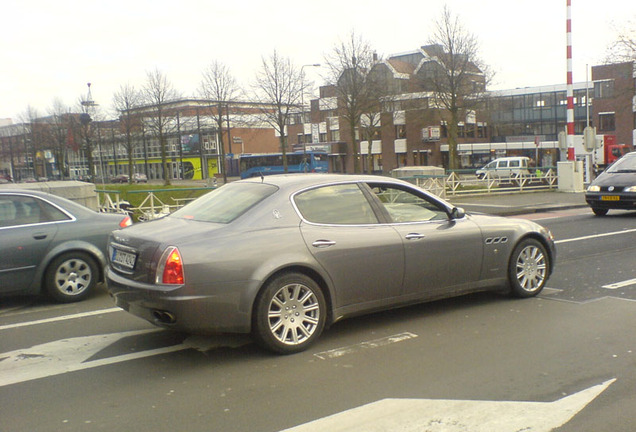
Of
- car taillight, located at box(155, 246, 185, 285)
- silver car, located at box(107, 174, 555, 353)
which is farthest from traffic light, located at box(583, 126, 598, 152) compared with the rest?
car taillight, located at box(155, 246, 185, 285)

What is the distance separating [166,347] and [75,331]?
4.11 ft

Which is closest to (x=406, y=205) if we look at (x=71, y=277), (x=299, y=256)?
(x=299, y=256)

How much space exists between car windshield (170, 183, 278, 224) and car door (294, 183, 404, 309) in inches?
15.1

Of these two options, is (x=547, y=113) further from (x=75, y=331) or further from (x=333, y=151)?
(x=75, y=331)

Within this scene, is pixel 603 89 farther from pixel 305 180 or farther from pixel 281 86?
pixel 305 180

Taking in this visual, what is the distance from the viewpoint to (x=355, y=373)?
459 cm

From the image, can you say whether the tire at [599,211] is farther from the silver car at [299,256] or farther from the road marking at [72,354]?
the road marking at [72,354]

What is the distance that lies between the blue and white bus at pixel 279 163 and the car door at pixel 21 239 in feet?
169

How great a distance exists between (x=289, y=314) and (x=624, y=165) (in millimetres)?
14369

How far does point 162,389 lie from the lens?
434 cm

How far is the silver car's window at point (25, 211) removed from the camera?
7301 mm

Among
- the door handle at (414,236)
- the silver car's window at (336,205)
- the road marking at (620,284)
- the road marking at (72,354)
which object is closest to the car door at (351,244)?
the silver car's window at (336,205)

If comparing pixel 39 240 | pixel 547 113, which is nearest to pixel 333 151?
pixel 547 113

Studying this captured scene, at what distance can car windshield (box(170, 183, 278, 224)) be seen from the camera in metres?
5.38
